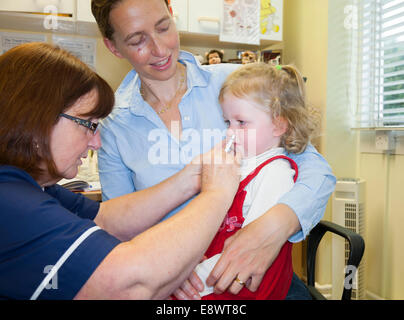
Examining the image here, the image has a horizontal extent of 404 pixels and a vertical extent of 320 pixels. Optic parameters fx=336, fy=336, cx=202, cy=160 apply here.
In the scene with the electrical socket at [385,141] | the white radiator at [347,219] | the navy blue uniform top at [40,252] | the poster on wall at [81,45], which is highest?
the poster on wall at [81,45]

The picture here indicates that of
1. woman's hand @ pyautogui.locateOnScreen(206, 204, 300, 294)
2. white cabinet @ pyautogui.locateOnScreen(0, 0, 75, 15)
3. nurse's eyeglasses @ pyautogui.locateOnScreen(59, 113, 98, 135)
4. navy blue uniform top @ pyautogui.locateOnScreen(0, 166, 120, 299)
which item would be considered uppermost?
white cabinet @ pyautogui.locateOnScreen(0, 0, 75, 15)

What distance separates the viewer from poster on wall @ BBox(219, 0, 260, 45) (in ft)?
7.25

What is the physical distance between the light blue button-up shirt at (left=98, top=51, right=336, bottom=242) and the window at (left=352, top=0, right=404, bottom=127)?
3.64 feet

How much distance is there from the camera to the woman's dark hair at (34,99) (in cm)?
67

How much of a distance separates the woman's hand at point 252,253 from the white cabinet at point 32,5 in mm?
1834

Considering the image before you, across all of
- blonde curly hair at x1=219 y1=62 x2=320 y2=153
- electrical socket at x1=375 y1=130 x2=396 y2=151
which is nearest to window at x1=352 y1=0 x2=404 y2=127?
electrical socket at x1=375 y1=130 x2=396 y2=151

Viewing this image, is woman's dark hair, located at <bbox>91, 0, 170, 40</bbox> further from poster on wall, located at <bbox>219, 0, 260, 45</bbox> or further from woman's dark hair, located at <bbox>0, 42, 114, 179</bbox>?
poster on wall, located at <bbox>219, 0, 260, 45</bbox>

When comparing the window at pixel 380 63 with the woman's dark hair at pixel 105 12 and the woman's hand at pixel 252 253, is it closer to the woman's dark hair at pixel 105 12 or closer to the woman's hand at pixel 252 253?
the woman's hand at pixel 252 253

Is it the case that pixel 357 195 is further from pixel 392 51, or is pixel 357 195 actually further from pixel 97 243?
pixel 97 243

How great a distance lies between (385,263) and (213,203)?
5.61 feet

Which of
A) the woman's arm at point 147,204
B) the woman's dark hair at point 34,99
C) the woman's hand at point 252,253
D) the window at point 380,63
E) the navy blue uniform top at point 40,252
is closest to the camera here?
the navy blue uniform top at point 40,252

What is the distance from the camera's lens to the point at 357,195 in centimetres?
197

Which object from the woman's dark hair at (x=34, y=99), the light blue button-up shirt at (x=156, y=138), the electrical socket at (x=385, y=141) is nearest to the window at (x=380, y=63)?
the electrical socket at (x=385, y=141)

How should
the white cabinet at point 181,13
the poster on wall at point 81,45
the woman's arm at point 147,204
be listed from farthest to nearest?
the poster on wall at point 81,45
the white cabinet at point 181,13
the woman's arm at point 147,204
